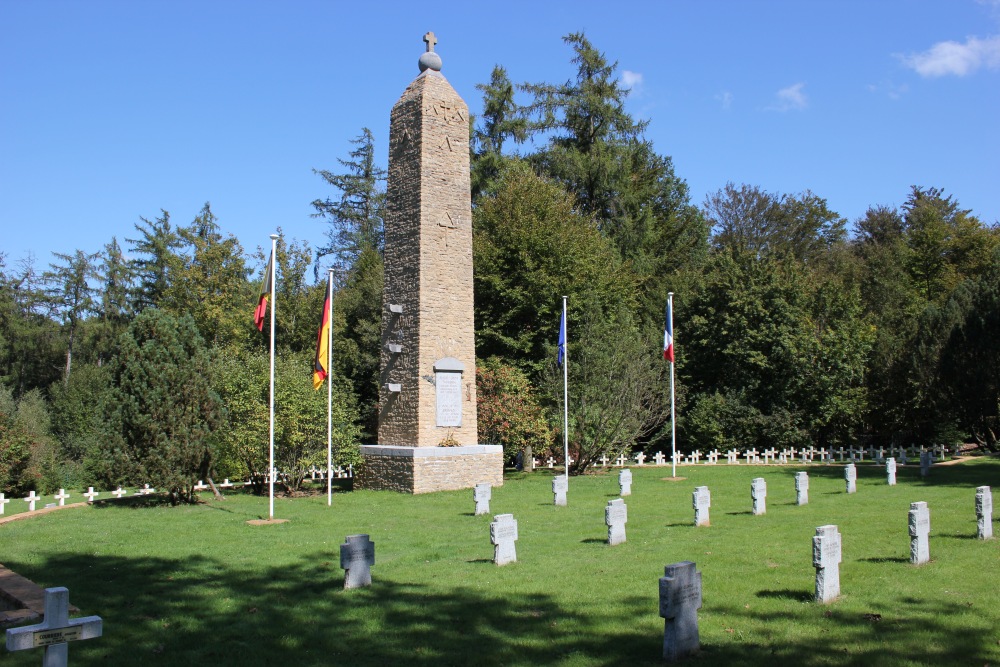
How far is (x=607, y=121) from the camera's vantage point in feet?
140

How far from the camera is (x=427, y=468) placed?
70.2 feet

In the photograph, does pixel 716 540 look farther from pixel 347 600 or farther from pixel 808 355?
pixel 808 355

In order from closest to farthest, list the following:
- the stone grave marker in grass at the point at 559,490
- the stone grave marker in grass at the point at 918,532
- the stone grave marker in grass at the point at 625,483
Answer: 1. the stone grave marker in grass at the point at 918,532
2. the stone grave marker in grass at the point at 559,490
3. the stone grave marker in grass at the point at 625,483

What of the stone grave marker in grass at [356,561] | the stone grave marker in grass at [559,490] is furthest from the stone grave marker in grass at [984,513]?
the stone grave marker in grass at [356,561]

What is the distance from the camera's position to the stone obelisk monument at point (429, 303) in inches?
874

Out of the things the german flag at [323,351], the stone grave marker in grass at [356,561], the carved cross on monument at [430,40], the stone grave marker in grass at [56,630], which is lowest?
the stone grave marker in grass at [356,561]

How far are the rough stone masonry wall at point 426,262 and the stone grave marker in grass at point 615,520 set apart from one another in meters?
10.5

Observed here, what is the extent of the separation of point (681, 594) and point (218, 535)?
9.95 metres

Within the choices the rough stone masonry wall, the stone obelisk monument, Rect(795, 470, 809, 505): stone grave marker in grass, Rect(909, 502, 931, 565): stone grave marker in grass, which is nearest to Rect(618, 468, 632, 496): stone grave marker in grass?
Rect(795, 470, 809, 505): stone grave marker in grass

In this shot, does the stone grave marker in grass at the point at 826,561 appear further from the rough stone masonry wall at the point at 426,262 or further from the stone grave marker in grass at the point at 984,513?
the rough stone masonry wall at the point at 426,262

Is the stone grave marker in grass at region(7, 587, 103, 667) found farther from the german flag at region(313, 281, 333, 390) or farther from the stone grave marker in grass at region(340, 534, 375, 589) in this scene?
the german flag at region(313, 281, 333, 390)

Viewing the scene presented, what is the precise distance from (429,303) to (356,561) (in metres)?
13.2

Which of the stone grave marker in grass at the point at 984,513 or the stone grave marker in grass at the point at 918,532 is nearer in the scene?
the stone grave marker in grass at the point at 918,532

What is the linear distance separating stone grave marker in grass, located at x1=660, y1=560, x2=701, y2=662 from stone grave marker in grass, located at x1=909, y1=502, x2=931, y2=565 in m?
4.73
